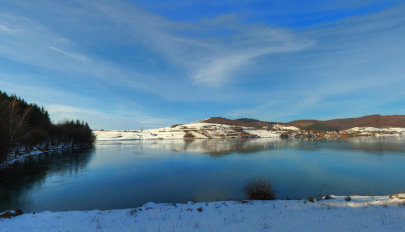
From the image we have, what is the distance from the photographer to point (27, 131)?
105ft

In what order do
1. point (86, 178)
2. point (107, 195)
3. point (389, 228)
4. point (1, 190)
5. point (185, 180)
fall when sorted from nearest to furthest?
1. point (389, 228)
2. point (107, 195)
3. point (1, 190)
4. point (185, 180)
5. point (86, 178)

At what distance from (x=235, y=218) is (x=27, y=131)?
125 ft

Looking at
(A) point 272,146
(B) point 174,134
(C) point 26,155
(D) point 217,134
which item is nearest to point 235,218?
(C) point 26,155

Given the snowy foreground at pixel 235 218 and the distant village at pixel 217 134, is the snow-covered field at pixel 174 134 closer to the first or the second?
the distant village at pixel 217 134

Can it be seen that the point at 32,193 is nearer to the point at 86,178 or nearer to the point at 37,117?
the point at 86,178

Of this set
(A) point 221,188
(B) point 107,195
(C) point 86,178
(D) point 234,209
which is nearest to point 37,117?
(C) point 86,178

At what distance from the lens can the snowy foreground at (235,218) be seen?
6.06 m

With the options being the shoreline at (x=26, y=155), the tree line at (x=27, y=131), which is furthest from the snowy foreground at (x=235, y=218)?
the shoreline at (x=26, y=155)

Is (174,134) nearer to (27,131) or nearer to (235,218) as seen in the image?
(27,131)

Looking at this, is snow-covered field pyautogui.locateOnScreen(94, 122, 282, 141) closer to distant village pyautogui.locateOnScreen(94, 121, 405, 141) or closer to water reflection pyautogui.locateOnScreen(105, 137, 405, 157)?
distant village pyautogui.locateOnScreen(94, 121, 405, 141)

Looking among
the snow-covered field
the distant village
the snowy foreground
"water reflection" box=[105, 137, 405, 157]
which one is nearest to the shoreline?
"water reflection" box=[105, 137, 405, 157]

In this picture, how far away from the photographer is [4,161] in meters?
23.7

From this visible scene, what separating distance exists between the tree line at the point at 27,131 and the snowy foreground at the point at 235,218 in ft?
58.0

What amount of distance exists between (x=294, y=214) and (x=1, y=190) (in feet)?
56.3
